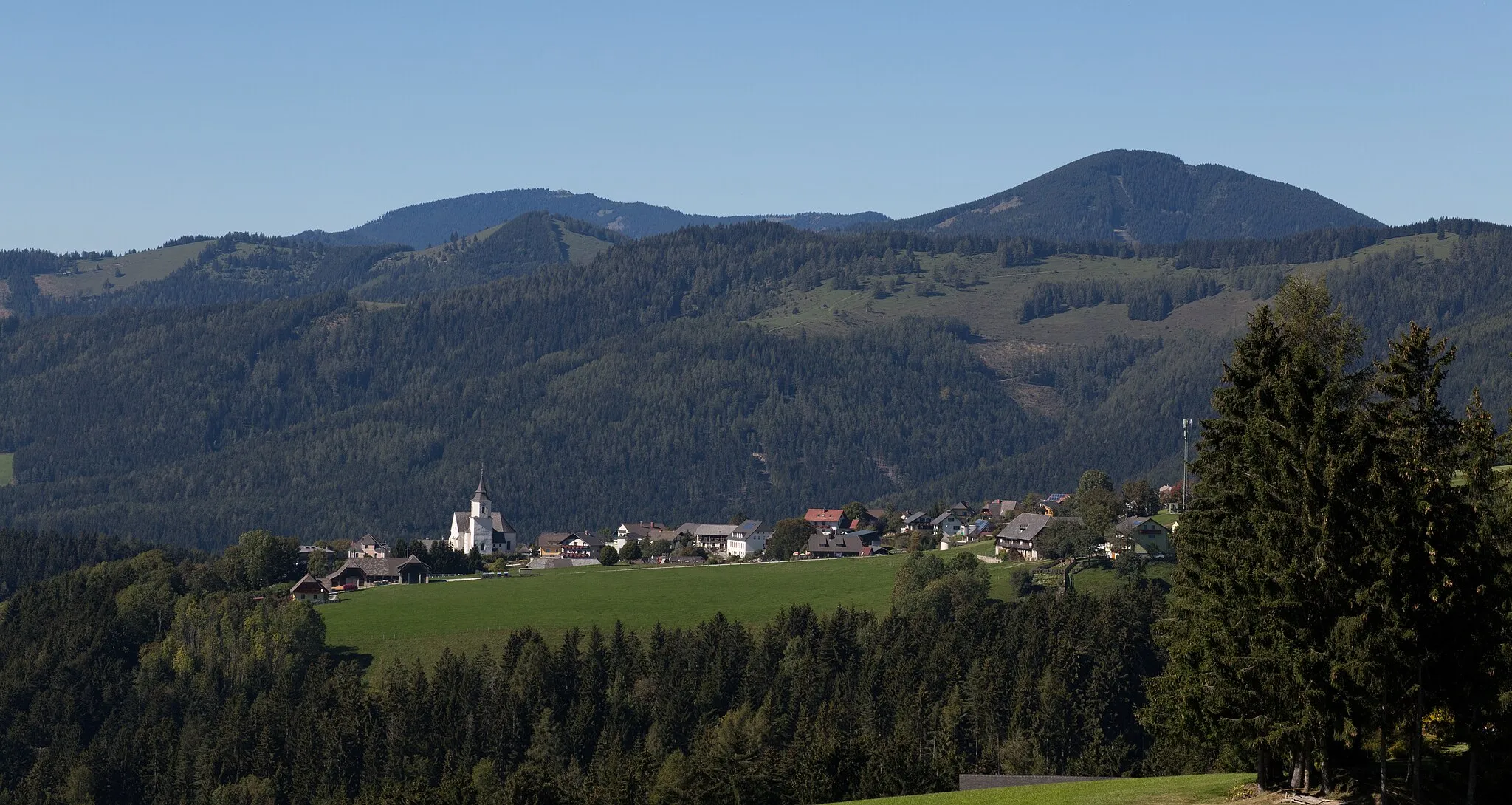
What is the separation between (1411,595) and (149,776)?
108m

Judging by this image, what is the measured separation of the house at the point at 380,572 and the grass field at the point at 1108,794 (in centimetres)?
12531

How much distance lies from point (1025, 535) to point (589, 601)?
3913cm

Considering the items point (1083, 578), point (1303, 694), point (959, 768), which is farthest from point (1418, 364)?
point (1083, 578)

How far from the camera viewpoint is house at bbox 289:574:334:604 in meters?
173

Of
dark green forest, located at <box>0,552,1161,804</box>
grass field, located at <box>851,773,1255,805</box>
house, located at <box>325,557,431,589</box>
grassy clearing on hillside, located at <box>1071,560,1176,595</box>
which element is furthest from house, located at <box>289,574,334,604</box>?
grass field, located at <box>851,773,1255,805</box>

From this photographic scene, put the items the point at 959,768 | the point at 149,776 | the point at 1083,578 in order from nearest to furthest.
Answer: the point at 959,768 → the point at 149,776 → the point at 1083,578

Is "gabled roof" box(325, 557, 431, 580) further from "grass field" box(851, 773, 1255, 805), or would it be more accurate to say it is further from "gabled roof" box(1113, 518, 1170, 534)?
"grass field" box(851, 773, 1255, 805)

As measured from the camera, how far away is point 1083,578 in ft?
480

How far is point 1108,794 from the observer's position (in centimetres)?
5762

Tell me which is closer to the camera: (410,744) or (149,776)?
(410,744)

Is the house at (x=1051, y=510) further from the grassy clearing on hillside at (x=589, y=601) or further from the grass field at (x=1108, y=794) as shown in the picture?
the grass field at (x=1108, y=794)

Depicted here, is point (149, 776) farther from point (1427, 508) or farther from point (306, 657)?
point (1427, 508)

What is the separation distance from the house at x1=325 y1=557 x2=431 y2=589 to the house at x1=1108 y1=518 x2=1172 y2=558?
70.3m

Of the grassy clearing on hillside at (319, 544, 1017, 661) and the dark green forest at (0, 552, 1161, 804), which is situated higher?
the grassy clearing on hillside at (319, 544, 1017, 661)
